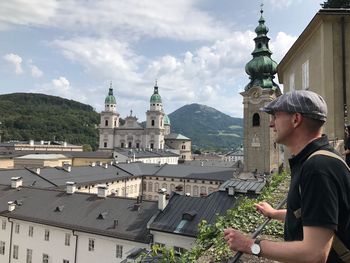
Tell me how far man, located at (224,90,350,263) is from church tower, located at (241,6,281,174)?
42385 millimetres

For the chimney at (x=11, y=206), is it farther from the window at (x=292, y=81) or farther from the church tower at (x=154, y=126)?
the church tower at (x=154, y=126)

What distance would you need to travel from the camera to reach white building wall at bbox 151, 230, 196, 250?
65.1ft

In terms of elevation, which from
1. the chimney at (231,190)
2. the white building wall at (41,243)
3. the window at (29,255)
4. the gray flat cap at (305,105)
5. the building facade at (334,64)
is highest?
the building facade at (334,64)

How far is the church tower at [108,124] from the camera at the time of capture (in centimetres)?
11169

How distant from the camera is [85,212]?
25375mm

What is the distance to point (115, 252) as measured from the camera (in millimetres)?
21969

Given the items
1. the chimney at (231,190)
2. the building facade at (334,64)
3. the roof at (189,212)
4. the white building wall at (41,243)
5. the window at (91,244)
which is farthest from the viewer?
the white building wall at (41,243)

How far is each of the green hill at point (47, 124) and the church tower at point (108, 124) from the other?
43.6 metres

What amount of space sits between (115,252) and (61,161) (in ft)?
175

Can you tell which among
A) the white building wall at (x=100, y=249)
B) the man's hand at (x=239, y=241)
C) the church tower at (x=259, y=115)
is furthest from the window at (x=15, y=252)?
the church tower at (x=259, y=115)

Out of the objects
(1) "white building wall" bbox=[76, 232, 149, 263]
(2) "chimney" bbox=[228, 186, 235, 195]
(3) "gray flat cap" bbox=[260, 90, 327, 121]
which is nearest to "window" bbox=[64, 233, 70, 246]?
(1) "white building wall" bbox=[76, 232, 149, 263]

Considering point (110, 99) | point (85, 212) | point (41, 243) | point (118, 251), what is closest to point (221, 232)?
point (118, 251)

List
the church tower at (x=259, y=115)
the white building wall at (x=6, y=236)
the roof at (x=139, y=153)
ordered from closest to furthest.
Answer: the white building wall at (x=6, y=236)
the church tower at (x=259, y=115)
the roof at (x=139, y=153)

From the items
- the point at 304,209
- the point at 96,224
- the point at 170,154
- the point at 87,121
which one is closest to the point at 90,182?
the point at 96,224
